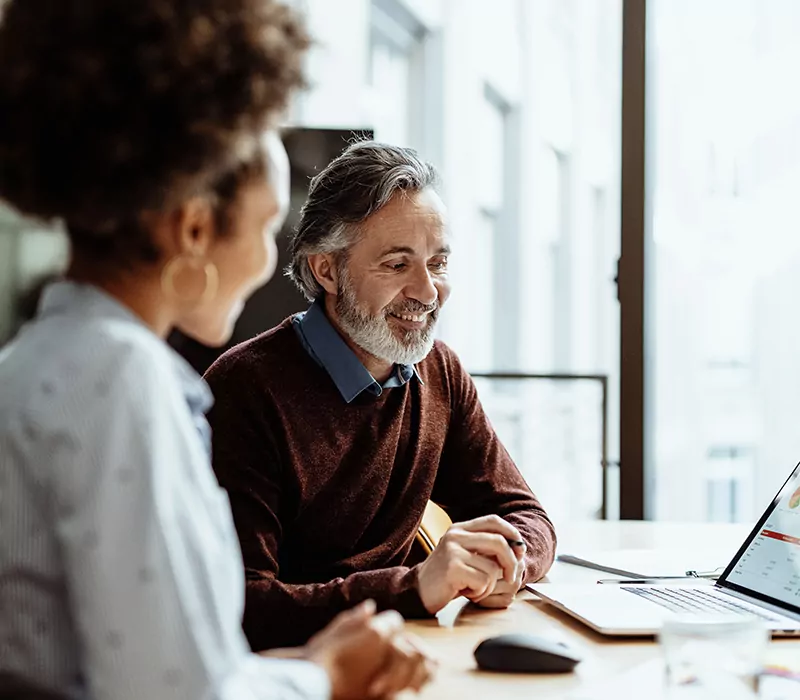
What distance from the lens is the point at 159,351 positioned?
0.80m

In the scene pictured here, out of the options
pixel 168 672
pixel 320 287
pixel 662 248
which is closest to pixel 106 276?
pixel 168 672

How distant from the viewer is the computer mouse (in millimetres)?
1133

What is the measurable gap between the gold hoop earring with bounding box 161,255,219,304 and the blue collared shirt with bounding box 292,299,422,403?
2.87 feet

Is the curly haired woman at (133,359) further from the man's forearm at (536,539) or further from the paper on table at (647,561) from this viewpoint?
the paper on table at (647,561)

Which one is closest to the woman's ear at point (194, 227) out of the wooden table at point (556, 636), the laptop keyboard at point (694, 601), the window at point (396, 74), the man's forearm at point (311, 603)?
the wooden table at point (556, 636)

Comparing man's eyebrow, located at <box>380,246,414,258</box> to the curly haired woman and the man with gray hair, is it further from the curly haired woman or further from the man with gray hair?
the curly haired woman

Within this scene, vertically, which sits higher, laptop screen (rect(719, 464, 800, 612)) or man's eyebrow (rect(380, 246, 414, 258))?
man's eyebrow (rect(380, 246, 414, 258))

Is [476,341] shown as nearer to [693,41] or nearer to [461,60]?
[461,60]

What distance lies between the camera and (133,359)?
0.76 meters

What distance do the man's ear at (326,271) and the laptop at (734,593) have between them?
656 millimetres

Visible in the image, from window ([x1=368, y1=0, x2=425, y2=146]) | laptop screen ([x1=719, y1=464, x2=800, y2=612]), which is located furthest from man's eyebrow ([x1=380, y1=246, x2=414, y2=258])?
window ([x1=368, y1=0, x2=425, y2=146])

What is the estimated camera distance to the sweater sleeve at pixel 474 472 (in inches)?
74.7

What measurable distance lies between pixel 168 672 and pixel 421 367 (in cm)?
133

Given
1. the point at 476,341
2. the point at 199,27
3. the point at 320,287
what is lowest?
the point at 476,341
